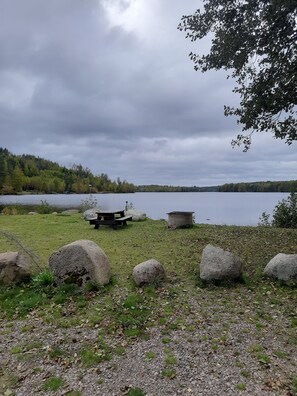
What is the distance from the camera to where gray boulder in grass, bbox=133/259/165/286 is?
6.49 metres

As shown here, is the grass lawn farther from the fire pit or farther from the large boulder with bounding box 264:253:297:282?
the fire pit

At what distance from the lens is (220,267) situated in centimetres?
661

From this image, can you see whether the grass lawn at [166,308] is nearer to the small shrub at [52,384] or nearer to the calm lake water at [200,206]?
the small shrub at [52,384]

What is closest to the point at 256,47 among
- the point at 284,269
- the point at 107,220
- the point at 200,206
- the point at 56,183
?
the point at 284,269

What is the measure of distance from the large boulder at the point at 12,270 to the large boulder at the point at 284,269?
18.9 feet

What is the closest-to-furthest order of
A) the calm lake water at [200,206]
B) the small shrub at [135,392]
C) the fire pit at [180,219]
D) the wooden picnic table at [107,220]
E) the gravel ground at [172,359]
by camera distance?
the small shrub at [135,392] < the gravel ground at [172,359] < the fire pit at [180,219] < the wooden picnic table at [107,220] < the calm lake water at [200,206]

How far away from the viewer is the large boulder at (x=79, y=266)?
645cm

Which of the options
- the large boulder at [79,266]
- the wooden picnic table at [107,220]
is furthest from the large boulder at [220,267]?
the wooden picnic table at [107,220]

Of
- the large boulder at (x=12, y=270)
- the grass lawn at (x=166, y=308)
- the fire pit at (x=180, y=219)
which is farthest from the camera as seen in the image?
the fire pit at (x=180, y=219)

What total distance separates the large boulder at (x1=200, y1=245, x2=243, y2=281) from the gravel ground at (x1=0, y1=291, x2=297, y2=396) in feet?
4.16

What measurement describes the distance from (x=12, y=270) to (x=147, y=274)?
3154mm

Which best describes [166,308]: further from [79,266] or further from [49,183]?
[49,183]

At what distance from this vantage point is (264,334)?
4.52 m

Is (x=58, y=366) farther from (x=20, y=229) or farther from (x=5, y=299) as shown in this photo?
(x=20, y=229)
